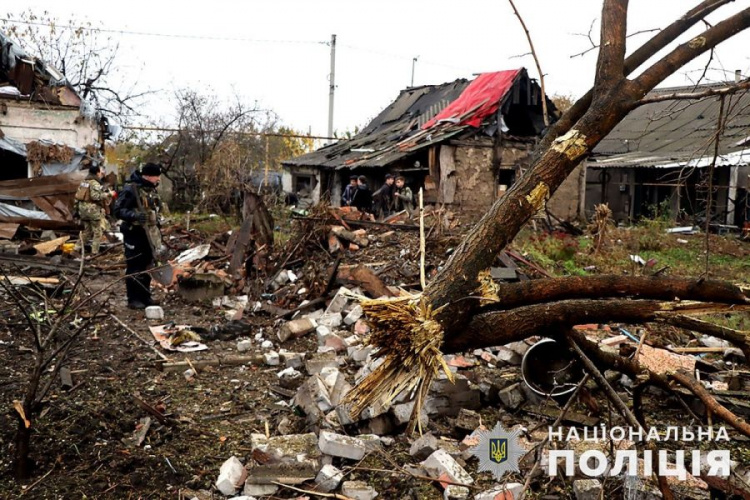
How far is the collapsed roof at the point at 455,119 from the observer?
16469mm

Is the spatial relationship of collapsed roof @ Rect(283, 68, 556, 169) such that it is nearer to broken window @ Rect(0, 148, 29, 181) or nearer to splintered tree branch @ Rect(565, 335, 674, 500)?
broken window @ Rect(0, 148, 29, 181)

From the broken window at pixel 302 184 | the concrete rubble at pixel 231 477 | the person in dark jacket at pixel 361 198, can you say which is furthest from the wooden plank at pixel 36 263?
the broken window at pixel 302 184

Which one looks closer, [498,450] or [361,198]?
[498,450]

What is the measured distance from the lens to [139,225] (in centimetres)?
764

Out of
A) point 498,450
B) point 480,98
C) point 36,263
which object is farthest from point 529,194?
point 480,98

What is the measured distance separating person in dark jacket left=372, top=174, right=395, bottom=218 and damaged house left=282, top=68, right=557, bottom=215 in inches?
74.2

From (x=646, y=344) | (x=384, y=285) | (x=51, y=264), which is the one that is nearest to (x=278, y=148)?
(x=51, y=264)

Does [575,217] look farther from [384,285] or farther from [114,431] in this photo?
[114,431]

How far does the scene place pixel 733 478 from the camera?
11.1ft

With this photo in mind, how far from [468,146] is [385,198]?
13.1ft

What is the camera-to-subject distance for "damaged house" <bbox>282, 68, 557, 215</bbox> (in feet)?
53.0

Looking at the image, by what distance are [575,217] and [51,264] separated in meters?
14.0

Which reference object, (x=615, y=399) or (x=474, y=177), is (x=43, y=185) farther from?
(x=615, y=399)

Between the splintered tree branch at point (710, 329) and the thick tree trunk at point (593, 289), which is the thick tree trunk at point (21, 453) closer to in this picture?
the thick tree trunk at point (593, 289)
